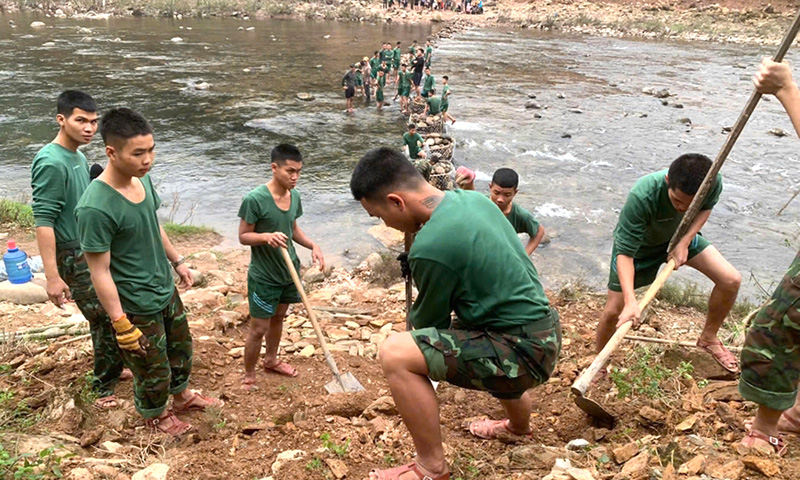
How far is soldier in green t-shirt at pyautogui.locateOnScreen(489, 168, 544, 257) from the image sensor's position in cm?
423

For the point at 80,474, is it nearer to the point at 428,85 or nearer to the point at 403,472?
the point at 403,472

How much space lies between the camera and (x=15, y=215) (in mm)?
7812

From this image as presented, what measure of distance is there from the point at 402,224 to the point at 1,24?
3457cm

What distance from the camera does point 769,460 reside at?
2.44 m

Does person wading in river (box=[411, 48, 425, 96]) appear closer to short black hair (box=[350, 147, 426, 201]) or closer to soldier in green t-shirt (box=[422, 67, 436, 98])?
soldier in green t-shirt (box=[422, 67, 436, 98])

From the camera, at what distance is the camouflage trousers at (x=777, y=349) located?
2516mm

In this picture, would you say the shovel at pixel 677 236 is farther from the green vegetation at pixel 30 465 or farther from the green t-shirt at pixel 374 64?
the green t-shirt at pixel 374 64

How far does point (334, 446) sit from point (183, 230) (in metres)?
6.37

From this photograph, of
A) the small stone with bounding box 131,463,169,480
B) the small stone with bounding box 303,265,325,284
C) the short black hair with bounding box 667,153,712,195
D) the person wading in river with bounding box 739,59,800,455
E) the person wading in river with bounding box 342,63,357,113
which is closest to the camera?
the person wading in river with bounding box 739,59,800,455

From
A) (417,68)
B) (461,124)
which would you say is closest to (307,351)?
(461,124)

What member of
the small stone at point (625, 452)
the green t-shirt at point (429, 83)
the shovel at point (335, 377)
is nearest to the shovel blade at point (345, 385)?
the shovel at point (335, 377)

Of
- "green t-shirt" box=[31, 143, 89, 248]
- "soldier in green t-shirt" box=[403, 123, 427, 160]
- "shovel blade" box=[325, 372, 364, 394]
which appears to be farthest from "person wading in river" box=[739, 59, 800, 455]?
"soldier in green t-shirt" box=[403, 123, 427, 160]

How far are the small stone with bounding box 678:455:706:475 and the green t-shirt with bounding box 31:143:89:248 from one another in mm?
3454

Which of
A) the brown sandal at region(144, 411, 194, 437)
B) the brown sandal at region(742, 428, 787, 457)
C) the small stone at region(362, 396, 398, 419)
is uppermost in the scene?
the brown sandal at region(742, 428, 787, 457)
